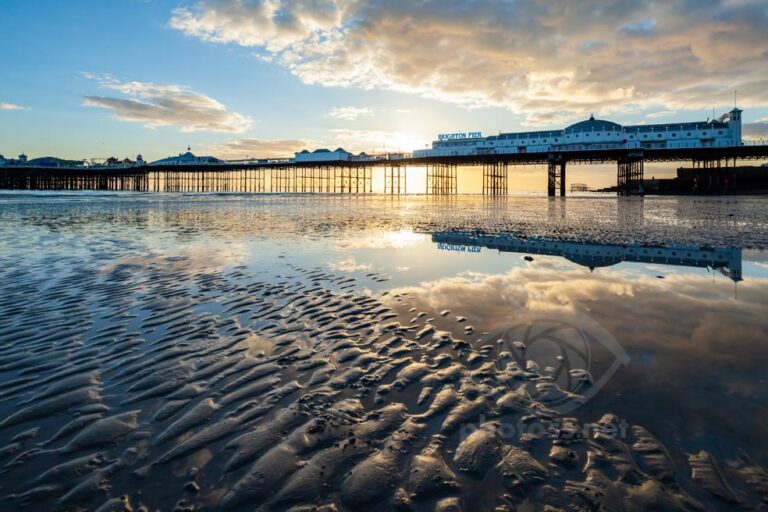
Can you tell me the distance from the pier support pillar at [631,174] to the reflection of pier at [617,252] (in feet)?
236

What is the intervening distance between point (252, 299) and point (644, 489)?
634cm

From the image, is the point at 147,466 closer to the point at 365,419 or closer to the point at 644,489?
the point at 365,419

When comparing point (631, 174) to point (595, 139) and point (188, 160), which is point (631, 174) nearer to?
point (595, 139)

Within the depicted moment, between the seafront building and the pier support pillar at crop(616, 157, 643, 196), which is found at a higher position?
the seafront building

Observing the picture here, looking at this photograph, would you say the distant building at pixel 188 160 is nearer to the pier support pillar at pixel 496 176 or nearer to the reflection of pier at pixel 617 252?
the pier support pillar at pixel 496 176

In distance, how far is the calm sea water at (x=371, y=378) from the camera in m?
2.61

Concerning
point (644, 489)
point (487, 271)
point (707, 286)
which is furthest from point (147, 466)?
point (707, 286)

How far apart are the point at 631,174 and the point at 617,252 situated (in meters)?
76.7

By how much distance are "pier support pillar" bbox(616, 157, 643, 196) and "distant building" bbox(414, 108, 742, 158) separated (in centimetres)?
312

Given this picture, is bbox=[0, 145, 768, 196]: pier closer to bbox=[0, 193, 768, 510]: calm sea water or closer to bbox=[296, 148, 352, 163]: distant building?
bbox=[296, 148, 352, 163]: distant building

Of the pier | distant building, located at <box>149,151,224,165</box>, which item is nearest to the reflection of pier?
the pier

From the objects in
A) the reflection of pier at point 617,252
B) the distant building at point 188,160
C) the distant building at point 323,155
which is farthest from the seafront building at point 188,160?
the reflection of pier at point 617,252

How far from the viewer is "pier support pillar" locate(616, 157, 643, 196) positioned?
242ft

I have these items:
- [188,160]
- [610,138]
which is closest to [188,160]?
[188,160]
